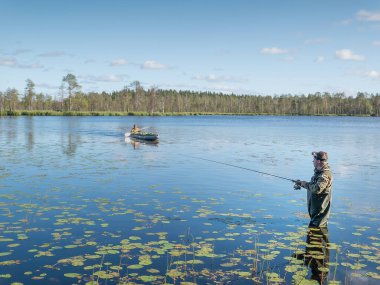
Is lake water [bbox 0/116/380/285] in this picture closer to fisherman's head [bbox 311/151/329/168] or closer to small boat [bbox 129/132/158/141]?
fisherman's head [bbox 311/151/329/168]

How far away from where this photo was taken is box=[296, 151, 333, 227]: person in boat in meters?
14.0

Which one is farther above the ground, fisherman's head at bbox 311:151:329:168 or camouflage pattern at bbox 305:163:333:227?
fisherman's head at bbox 311:151:329:168

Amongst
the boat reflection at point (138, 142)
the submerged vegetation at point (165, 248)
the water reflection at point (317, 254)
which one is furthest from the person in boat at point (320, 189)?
the boat reflection at point (138, 142)

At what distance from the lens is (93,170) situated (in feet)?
96.2

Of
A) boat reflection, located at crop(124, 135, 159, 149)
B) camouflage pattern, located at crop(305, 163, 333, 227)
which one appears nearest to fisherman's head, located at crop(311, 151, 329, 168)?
camouflage pattern, located at crop(305, 163, 333, 227)

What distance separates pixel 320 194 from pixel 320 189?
46cm

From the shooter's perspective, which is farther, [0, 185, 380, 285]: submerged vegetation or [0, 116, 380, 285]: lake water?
[0, 116, 380, 285]: lake water

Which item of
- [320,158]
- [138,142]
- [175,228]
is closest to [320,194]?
[320,158]

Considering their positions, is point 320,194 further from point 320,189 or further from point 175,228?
point 175,228

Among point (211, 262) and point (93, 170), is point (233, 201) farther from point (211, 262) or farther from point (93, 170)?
point (93, 170)

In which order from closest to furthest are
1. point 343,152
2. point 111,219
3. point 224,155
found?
point 111,219 < point 224,155 < point 343,152

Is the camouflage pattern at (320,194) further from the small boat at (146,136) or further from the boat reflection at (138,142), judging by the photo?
the small boat at (146,136)

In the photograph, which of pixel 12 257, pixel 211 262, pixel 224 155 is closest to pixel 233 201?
pixel 211 262

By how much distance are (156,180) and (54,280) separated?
15382 millimetres
